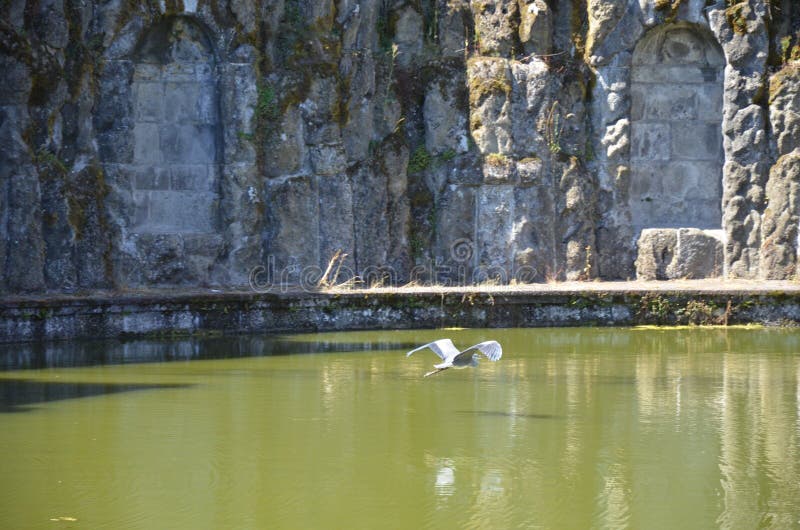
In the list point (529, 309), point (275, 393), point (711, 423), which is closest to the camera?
point (711, 423)

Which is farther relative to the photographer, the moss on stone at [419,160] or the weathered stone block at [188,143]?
the moss on stone at [419,160]

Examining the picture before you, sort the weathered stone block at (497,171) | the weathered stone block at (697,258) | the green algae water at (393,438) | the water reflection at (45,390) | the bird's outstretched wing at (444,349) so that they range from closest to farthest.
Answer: the green algae water at (393,438) < the water reflection at (45,390) < the bird's outstretched wing at (444,349) < the weathered stone block at (497,171) < the weathered stone block at (697,258)

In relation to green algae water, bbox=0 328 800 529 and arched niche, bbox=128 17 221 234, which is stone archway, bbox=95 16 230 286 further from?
green algae water, bbox=0 328 800 529

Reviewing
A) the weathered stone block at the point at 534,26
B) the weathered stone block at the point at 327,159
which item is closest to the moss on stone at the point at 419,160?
the weathered stone block at the point at 327,159

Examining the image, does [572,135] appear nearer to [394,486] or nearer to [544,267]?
[544,267]

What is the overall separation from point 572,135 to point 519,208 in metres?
1.28

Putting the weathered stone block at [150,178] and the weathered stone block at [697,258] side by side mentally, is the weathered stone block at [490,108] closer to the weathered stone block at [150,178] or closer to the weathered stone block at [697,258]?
the weathered stone block at [697,258]

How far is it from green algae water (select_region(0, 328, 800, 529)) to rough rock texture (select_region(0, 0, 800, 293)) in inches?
154

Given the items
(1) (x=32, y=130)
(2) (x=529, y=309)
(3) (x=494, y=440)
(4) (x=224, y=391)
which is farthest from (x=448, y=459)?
(1) (x=32, y=130)

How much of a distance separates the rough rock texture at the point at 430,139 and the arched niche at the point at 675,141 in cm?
3

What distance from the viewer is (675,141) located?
18.6 metres

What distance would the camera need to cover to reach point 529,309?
1534cm

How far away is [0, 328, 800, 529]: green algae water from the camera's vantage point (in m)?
6.84

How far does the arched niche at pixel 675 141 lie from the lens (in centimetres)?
1848
